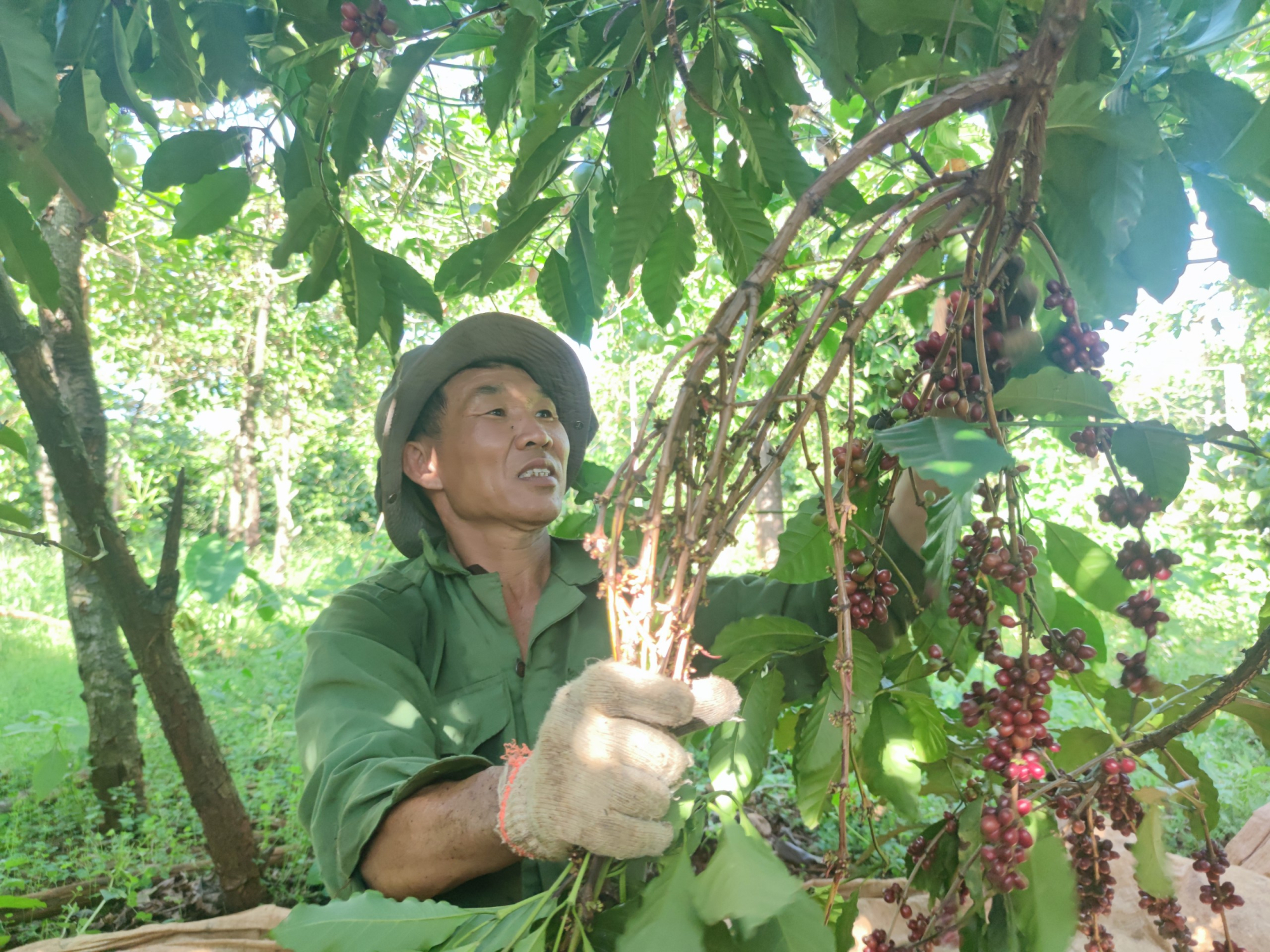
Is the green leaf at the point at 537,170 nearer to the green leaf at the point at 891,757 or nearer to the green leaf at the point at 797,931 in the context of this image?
the green leaf at the point at 891,757

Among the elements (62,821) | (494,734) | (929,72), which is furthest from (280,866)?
(929,72)

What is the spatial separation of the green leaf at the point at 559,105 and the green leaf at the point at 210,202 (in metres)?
0.58

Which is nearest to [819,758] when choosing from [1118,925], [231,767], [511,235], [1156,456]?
[1156,456]

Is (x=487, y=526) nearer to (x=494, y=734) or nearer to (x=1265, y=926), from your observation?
(x=494, y=734)

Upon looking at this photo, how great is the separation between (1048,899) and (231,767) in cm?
403

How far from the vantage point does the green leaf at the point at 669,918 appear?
0.68 meters

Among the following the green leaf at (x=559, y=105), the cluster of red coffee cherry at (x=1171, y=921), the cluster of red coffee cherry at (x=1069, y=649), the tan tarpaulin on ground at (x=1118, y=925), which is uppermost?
the green leaf at (x=559, y=105)

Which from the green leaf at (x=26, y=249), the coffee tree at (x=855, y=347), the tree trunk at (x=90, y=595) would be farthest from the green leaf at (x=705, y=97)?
the tree trunk at (x=90, y=595)

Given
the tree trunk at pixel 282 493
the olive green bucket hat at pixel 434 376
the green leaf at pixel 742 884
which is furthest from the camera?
the tree trunk at pixel 282 493

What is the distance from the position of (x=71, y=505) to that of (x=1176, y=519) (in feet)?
25.7

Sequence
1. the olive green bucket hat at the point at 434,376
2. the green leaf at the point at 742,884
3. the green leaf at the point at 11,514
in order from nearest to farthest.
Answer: the green leaf at the point at 742,884 → the green leaf at the point at 11,514 → the olive green bucket hat at the point at 434,376

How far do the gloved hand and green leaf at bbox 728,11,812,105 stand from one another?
92 centimetres

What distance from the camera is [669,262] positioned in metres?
1.39

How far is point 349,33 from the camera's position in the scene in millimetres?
1116
